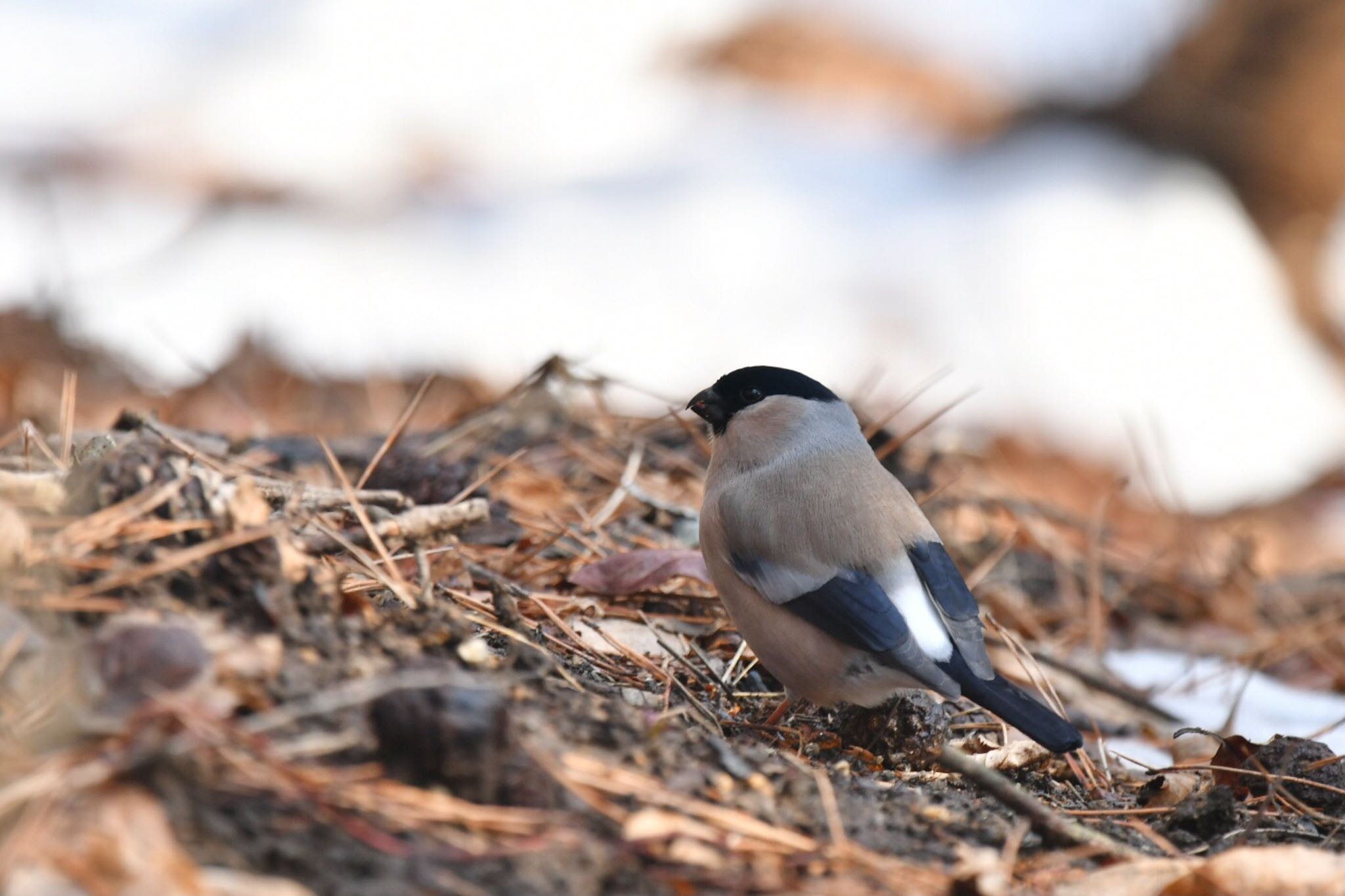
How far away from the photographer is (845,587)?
294 cm

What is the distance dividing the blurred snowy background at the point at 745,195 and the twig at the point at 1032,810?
4709 mm

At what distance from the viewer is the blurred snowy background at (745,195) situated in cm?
747

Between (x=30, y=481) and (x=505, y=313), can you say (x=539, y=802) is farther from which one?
(x=505, y=313)

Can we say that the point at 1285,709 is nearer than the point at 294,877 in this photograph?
No

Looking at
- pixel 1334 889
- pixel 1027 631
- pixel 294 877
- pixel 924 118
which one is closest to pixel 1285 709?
pixel 1027 631

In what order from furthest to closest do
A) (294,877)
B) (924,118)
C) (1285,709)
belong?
1. (924,118)
2. (1285,709)
3. (294,877)

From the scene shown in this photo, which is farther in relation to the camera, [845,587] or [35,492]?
[845,587]

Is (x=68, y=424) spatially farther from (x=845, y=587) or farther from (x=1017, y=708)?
(x=1017, y=708)

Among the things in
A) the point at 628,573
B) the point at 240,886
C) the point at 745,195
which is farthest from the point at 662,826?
the point at 745,195

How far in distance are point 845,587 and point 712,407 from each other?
88 centimetres

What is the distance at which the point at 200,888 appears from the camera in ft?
4.96

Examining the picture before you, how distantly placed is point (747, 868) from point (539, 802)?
0.30m

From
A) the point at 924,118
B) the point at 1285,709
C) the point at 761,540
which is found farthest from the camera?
the point at 924,118

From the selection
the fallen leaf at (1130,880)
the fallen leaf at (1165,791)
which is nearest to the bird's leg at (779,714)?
the fallen leaf at (1165,791)
